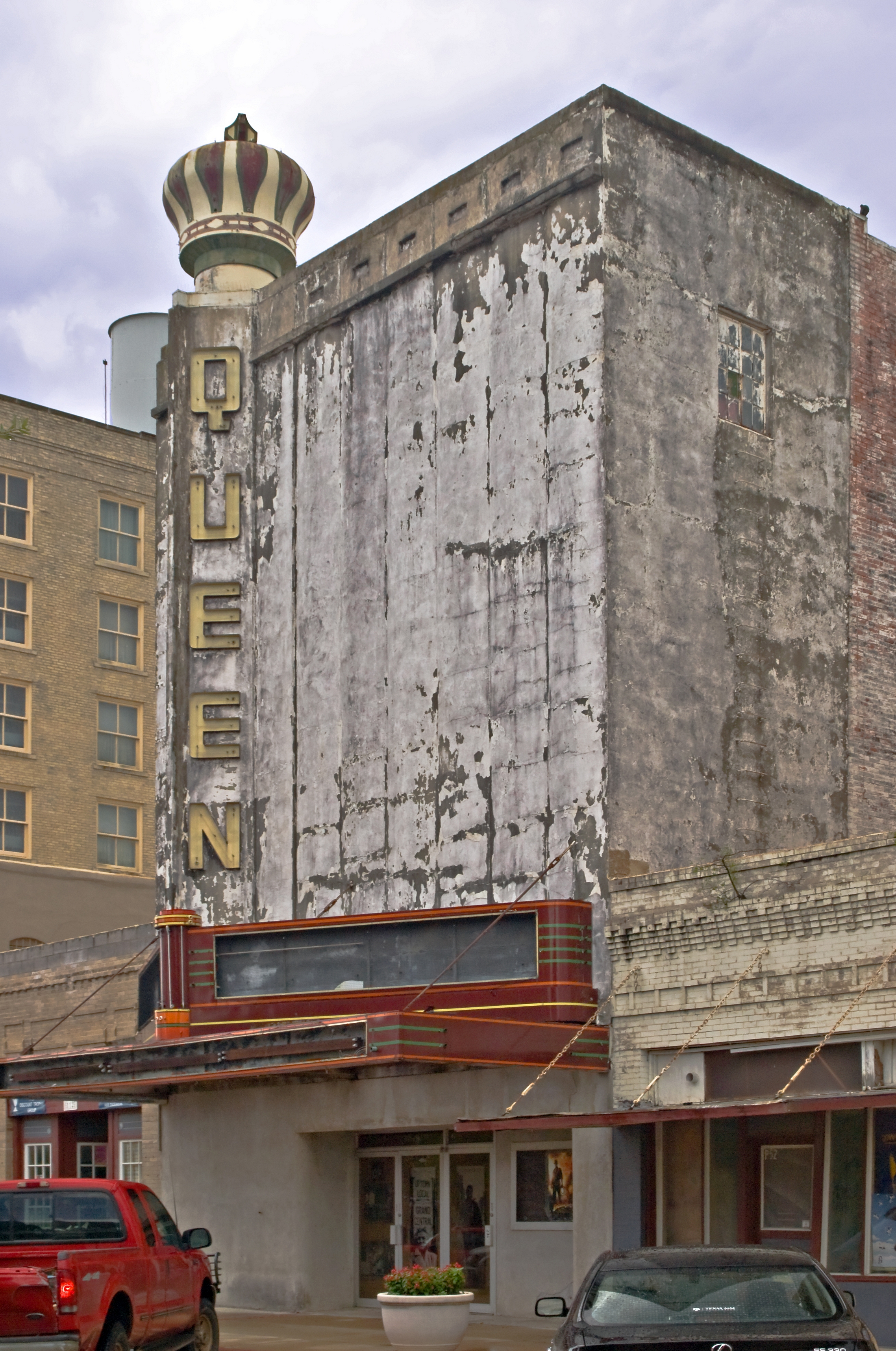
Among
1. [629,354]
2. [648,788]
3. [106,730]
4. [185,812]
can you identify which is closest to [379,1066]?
[648,788]

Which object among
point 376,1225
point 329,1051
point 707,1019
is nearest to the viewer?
point 329,1051

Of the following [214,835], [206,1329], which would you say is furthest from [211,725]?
[206,1329]

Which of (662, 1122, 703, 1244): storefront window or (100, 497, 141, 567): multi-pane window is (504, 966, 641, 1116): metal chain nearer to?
(662, 1122, 703, 1244): storefront window

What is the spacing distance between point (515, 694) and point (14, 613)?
80.0 ft

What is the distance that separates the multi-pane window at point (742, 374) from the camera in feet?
80.6

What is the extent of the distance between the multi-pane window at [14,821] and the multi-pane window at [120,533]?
22.8 feet

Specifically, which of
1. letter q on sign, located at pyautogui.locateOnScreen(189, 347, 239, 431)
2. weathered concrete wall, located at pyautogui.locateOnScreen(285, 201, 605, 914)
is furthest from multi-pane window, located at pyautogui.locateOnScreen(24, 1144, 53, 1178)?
letter q on sign, located at pyautogui.locateOnScreen(189, 347, 239, 431)

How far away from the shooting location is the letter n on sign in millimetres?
26953

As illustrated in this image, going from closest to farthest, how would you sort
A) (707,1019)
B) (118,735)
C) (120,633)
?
(707,1019)
(118,735)
(120,633)

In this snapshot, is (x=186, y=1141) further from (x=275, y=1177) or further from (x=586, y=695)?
(x=586, y=695)

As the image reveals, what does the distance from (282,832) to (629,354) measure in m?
8.80

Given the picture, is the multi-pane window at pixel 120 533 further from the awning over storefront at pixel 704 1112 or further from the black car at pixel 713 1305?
the black car at pixel 713 1305

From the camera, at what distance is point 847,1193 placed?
19.4 meters

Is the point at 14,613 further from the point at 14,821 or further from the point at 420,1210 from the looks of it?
the point at 420,1210
